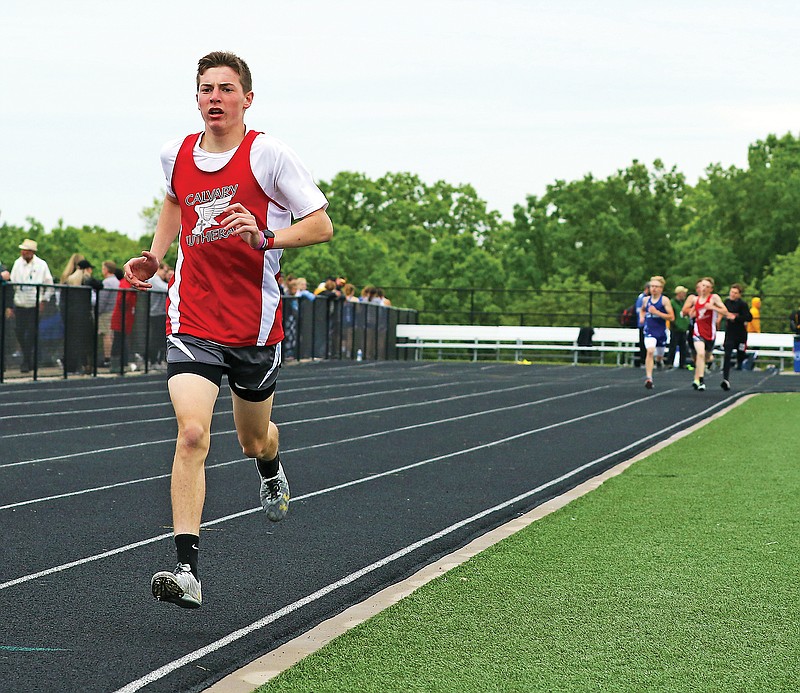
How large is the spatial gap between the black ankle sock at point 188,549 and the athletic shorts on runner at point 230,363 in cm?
67

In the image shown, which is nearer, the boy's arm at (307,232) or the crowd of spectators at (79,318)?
the boy's arm at (307,232)

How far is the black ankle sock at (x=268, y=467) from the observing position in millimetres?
6582

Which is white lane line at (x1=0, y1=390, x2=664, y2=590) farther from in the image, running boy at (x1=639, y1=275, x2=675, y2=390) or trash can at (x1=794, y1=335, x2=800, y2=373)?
trash can at (x1=794, y1=335, x2=800, y2=373)

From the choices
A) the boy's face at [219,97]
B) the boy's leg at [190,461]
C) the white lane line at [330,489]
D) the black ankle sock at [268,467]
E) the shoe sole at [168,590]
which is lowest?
the white lane line at [330,489]

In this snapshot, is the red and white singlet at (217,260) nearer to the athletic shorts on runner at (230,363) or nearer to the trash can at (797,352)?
the athletic shorts on runner at (230,363)

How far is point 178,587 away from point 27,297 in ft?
49.9

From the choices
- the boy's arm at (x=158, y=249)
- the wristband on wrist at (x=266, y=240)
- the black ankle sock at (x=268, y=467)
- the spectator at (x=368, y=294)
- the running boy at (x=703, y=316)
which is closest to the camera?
the wristband on wrist at (x=266, y=240)

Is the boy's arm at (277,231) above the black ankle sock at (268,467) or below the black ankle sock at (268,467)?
above

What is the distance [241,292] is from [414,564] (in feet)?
5.82

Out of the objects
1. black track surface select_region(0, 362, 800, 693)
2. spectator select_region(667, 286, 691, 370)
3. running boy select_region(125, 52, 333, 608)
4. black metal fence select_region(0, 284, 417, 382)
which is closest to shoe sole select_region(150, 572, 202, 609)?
black track surface select_region(0, 362, 800, 693)

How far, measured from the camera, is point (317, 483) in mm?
9820

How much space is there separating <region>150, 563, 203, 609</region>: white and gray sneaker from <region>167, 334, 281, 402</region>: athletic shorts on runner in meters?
0.83

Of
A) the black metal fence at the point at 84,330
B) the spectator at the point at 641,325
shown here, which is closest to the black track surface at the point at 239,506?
the black metal fence at the point at 84,330

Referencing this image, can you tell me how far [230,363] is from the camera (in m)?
5.81
